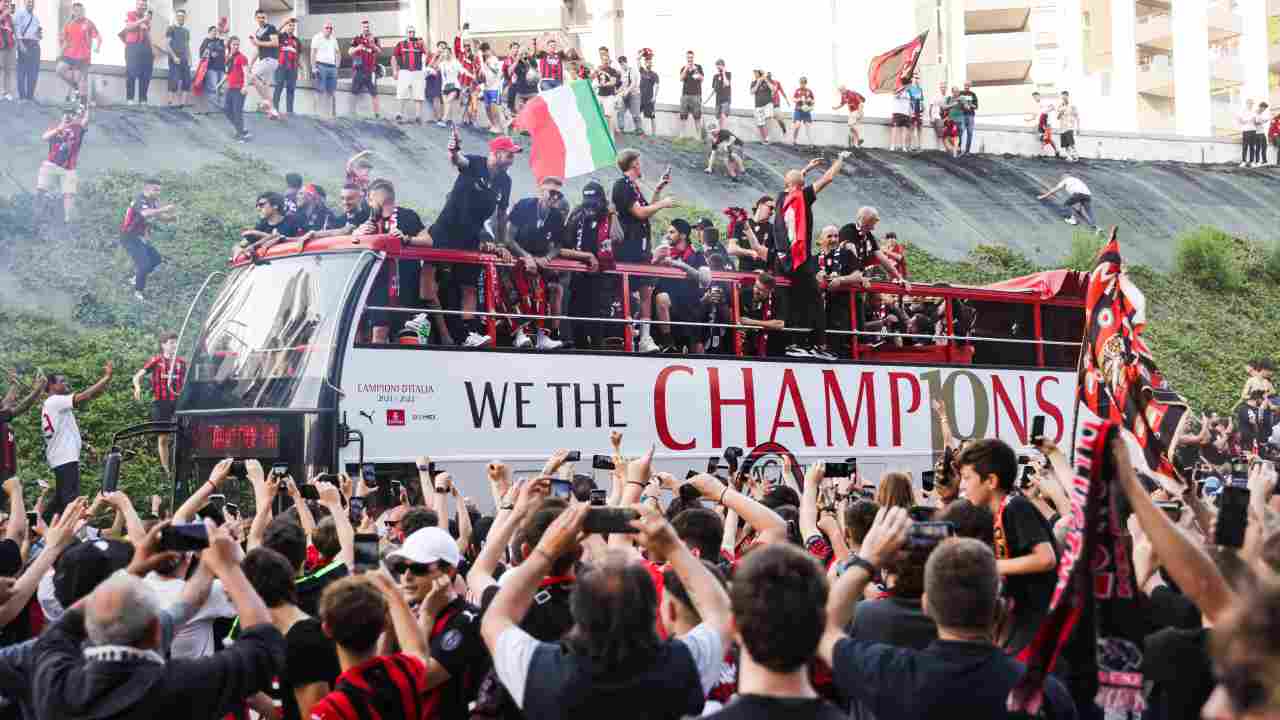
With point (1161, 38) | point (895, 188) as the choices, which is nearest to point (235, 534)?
point (895, 188)

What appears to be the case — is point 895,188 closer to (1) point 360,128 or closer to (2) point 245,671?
(1) point 360,128

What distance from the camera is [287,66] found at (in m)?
31.2

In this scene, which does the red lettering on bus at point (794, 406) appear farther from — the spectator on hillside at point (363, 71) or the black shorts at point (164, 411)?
the spectator on hillside at point (363, 71)

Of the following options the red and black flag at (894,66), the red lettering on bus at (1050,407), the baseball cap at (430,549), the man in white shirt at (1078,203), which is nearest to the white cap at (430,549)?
the baseball cap at (430,549)

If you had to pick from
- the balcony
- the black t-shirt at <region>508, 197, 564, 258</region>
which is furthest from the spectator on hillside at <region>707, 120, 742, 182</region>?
the balcony

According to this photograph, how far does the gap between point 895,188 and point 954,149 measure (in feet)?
12.6

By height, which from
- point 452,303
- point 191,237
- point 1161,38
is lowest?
point 452,303

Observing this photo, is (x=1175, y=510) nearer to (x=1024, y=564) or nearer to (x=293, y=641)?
(x=1024, y=564)

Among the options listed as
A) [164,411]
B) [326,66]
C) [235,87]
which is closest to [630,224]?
[164,411]

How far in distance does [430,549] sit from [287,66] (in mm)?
27416

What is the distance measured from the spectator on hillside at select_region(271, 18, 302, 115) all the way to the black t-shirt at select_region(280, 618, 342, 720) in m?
26.8

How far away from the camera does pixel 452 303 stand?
1474 cm

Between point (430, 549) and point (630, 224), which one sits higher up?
point (630, 224)

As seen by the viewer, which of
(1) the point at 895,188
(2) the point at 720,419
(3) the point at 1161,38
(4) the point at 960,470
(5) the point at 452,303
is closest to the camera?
(4) the point at 960,470
